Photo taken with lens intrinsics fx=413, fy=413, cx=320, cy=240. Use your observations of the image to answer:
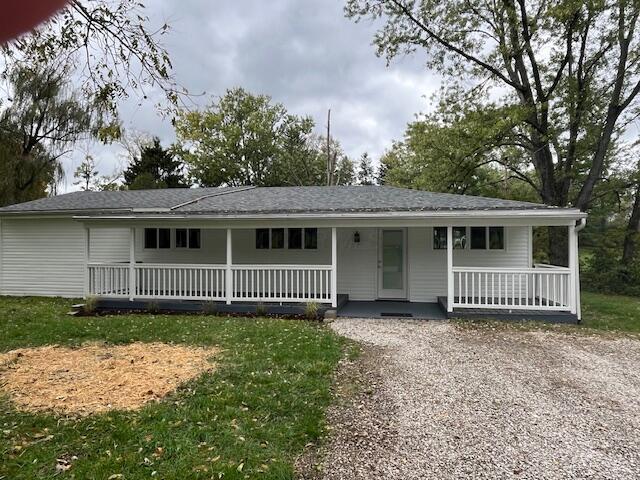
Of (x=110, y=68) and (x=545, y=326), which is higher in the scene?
(x=110, y=68)

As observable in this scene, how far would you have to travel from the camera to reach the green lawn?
343 inches

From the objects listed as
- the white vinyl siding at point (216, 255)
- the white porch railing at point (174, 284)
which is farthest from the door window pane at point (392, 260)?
the white porch railing at point (174, 284)

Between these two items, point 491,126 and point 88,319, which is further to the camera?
point 491,126

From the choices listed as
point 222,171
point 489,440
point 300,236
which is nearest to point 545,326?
point 489,440

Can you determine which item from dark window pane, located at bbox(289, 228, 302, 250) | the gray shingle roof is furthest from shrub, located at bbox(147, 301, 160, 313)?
dark window pane, located at bbox(289, 228, 302, 250)

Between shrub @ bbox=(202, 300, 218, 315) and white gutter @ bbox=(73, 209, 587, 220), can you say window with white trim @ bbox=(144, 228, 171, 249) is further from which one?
shrub @ bbox=(202, 300, 218, 315)

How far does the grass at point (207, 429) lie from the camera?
3025 mm

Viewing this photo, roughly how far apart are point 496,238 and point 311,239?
16.2 feet

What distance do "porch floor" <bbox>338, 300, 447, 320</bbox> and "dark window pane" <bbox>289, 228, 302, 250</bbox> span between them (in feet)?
7.08

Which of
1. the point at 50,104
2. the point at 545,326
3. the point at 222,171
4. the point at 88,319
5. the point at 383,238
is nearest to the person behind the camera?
the point at 545,326

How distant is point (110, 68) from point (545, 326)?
8.61 metres

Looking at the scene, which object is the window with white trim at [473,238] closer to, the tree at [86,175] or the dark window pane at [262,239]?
the dark window pane at [262,239]

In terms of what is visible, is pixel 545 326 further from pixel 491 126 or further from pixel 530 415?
pixel 491 126

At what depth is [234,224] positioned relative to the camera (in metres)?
10.1
